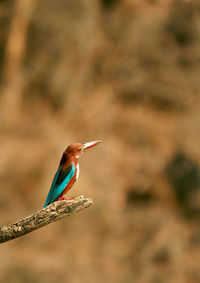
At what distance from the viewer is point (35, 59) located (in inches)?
313

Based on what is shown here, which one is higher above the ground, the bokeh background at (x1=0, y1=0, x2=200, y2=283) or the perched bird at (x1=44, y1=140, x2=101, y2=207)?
the bokeh background at (x1=0, y1=0, x2=200, y2=283)

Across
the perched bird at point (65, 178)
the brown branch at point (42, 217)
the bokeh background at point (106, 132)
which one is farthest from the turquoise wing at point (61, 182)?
the bokeh background at point (106, 132)

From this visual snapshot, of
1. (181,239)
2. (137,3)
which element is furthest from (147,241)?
(137,3)

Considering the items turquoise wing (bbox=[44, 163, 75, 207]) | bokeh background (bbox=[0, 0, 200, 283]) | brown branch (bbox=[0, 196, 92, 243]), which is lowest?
brown branch (bbox=[0, 196, 92, 243])

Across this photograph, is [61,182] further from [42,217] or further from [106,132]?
[106,132]

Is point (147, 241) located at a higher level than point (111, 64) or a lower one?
lower

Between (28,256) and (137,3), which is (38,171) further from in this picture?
(137,3)

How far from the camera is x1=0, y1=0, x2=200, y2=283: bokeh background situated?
757cm

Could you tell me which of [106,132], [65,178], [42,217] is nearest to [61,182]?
[65,178]

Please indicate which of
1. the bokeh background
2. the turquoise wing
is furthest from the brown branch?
the bokeh background

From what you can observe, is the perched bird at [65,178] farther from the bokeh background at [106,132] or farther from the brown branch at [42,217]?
the bokeh background at [106,132]

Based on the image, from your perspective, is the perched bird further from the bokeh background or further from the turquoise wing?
the bokeh background

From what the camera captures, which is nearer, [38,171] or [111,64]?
[38,171]

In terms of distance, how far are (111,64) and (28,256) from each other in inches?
118
